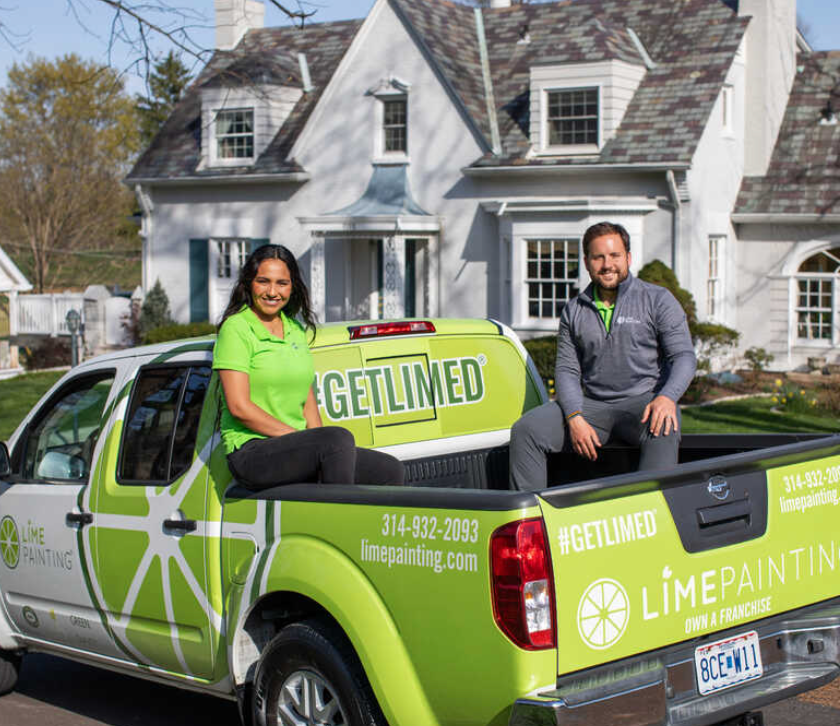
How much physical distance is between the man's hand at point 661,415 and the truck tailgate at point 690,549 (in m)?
0.73

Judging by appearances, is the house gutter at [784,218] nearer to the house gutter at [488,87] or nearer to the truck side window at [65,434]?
the house gutter at [488,87]

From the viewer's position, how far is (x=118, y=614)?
5402mm

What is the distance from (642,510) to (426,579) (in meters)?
0.75

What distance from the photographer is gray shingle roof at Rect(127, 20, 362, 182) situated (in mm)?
25781

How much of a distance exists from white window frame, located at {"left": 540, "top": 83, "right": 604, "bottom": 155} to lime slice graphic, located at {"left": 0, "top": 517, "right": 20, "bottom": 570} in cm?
1732

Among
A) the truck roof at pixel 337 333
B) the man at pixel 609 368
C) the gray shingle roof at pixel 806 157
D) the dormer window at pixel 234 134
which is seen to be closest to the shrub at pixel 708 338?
the gray shingle roof at pixel 806 157

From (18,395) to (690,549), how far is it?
61.8 ft

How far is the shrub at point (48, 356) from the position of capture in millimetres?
28562

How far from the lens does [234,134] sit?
26.3 meters

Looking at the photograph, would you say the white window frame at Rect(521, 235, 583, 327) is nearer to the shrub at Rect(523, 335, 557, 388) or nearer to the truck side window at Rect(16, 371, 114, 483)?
the shrub at Rect(523, 335, 557, 388)

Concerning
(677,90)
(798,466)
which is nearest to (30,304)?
(677,90)

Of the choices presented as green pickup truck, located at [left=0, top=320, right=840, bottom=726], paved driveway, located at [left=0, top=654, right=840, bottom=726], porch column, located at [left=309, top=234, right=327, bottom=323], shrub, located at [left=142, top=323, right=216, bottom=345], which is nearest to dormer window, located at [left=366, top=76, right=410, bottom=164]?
porch column, located at [left=309, top=234, right=327, bottom=323]

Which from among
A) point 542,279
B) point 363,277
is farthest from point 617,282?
point 363,277

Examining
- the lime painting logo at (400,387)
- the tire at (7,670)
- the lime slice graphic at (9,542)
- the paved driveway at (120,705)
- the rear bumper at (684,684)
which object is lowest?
the paved driveway at (120,705)
